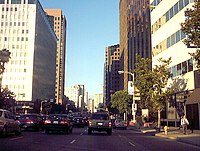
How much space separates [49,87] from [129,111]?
7866 cm

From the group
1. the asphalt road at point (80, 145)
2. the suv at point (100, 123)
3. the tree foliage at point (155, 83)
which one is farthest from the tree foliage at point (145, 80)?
the asphalt road at point (80, 145)

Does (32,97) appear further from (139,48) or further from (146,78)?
(146,78)

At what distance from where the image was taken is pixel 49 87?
148m

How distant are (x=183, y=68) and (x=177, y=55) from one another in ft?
9.36

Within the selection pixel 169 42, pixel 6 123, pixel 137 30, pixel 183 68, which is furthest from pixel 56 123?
pixel 137 30

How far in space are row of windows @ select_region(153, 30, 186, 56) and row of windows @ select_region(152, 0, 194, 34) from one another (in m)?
2.95

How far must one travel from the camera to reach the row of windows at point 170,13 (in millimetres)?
38325

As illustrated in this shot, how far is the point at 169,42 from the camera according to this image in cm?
4338

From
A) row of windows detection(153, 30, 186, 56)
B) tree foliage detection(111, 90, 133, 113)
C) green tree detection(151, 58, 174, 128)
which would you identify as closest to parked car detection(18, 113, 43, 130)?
green tree detection(151, 58, 174, 128)

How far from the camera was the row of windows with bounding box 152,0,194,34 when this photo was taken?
3833 cm

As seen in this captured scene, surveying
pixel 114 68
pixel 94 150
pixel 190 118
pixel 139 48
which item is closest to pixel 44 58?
pixel 139 48

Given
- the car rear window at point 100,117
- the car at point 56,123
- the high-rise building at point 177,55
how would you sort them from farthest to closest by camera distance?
1. the high-rise building at point 177,55
2. the car rear window at point 100,117
3. the car at point 56,123

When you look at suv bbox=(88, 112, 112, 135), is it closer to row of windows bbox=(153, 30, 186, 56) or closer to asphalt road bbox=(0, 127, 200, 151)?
asphalt road bbox=(0, 127, 200, 151)

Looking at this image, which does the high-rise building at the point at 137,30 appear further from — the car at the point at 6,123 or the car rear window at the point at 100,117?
the car at the point at 6,123
